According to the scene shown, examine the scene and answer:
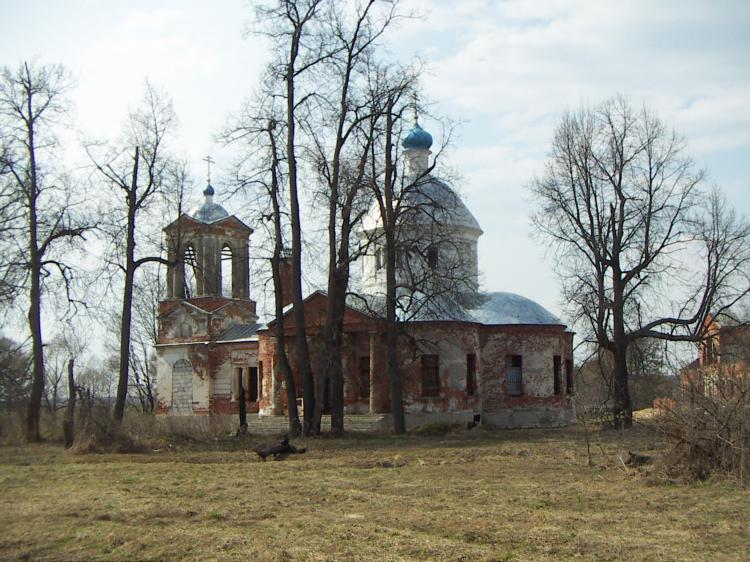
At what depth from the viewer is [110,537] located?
988cm

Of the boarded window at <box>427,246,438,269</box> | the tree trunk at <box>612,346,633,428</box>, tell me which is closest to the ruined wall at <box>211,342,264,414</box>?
the boarded window at <box>427,246,438,269</box>

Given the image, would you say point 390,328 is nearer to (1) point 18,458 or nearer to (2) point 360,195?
(2) point 360,195

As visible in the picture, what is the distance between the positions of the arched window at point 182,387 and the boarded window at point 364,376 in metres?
9.42

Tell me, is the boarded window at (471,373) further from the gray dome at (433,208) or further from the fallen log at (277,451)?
the fallen log at (277,451)

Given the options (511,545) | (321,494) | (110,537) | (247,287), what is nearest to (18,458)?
(321,494)

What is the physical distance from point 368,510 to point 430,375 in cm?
1985

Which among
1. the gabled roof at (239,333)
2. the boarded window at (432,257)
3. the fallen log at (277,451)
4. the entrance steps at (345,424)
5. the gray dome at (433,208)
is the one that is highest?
the gray dome at (433,208)

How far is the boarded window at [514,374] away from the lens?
1300 inches

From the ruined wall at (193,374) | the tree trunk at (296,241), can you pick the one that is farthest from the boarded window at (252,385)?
the tree trunk at (296,241)

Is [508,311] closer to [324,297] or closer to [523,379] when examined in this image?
[523,379]

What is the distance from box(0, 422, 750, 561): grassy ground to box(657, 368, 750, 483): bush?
453mm

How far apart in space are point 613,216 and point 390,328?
8.07 m

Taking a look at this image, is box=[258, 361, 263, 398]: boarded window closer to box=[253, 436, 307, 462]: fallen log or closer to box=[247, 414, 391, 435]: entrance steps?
box=[247, 414, 391, 435]: entrance steps

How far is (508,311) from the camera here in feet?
110
